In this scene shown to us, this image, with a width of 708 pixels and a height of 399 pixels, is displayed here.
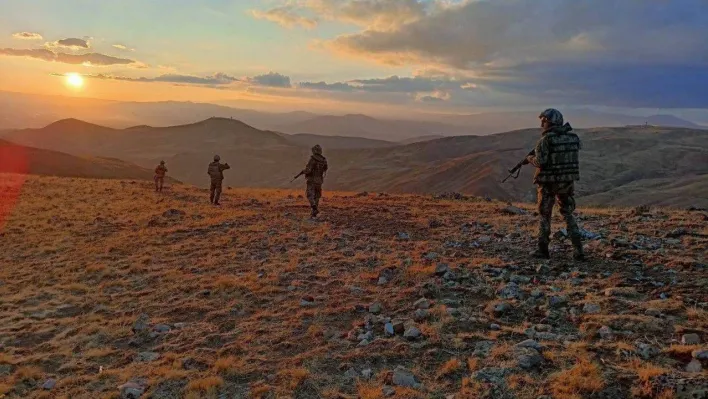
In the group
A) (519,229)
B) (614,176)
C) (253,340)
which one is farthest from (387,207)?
(614,176)

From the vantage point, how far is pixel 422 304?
8.20 m

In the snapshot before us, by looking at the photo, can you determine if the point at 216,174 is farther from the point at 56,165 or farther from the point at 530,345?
the point at 56,165

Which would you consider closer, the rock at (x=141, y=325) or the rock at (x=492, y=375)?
the rock at (x=492, y=375)

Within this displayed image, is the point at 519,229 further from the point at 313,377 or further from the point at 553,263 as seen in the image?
the point at 313,377

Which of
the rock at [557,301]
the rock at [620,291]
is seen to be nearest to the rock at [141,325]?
the rock at [557,301]

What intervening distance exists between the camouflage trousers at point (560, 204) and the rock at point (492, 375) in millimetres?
5321

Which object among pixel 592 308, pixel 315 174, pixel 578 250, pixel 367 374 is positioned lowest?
pixel 367 374

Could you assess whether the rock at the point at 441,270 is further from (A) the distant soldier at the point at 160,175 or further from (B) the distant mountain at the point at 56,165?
(B) the distant mountain at the point at 56,165

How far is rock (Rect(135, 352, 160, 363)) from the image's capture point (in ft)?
23.8

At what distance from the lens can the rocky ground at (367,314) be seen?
19.4 ft

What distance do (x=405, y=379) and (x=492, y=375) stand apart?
107 centimetres

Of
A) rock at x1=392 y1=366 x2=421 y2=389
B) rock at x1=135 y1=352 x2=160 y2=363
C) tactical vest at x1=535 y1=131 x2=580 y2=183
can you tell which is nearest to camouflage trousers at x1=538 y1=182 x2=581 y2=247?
tactical vest at x1=535 y1=131 x2=580 y2=183

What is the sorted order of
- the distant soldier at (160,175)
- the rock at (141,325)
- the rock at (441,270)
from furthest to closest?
the distant soldier at (160,175), the rock at (441,270), the rock at (141,325)

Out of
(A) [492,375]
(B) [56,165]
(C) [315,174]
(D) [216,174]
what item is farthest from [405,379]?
(B) [56,165]
